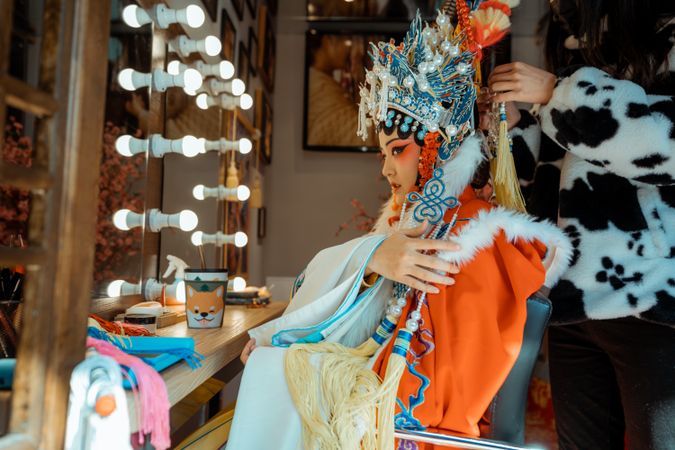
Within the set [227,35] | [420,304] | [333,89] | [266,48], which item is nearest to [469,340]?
[420,304]

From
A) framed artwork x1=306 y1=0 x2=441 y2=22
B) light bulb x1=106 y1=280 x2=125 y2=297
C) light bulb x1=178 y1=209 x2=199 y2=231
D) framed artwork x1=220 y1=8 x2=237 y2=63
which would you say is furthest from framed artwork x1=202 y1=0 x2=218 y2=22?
framed artwork x1=306 y1=0 x2=441 y2=22

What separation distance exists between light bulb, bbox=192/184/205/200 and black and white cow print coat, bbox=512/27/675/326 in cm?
120

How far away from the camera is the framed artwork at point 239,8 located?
243 cm

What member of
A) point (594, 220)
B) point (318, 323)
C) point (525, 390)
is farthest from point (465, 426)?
point (594, 220)

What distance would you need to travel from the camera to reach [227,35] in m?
2.25

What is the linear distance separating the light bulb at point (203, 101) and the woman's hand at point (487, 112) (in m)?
1.02

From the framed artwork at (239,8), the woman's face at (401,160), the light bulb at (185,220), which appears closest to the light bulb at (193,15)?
the light bulb at (185,220)

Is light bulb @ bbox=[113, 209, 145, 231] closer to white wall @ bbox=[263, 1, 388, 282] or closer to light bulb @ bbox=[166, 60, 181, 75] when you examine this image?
light bulb @ bbox=[166, 60, 181, 75]

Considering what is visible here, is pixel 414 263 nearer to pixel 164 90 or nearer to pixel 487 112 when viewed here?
pixel 487 112

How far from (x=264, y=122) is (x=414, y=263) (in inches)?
88.2

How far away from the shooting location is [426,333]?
1019mm

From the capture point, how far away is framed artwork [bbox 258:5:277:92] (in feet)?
10.00

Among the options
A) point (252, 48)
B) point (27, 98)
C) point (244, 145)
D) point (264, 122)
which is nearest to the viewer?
point (27, 98)

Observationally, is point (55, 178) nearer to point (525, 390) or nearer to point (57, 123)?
point (57, 123)
